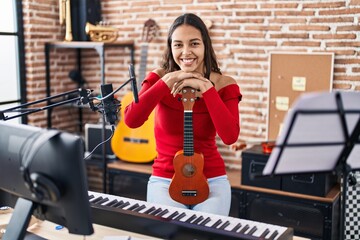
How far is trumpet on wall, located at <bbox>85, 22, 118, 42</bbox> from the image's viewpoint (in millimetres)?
4074

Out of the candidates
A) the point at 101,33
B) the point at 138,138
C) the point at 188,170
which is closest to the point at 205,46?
the point at 188,170

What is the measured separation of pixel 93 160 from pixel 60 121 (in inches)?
24.7

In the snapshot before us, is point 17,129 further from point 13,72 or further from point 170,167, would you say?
point 13,72

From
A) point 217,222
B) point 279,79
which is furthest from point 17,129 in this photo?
point 279,79

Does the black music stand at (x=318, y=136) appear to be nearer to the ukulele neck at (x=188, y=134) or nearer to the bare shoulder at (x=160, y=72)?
the ukulele neck at (x=188, y=134)

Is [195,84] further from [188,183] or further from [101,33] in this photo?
[101,33]

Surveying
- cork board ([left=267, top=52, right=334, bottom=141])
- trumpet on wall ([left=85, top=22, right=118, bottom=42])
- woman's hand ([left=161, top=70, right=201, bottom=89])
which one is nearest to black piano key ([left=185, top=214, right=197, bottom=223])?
woman's hand ([left=161, top=70, right=201, bottom=89])

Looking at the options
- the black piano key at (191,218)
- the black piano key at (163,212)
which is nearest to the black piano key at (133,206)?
the black piano key at (163,212)

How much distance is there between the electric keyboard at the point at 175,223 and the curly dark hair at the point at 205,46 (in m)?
0.73

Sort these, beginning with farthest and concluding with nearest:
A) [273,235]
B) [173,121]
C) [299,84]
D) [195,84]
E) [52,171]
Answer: [299,84], [173,121], [195,84], [273,235], [52,171]

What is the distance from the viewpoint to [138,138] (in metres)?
3.97

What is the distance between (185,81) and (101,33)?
7.17ft

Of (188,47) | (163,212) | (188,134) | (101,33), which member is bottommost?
(163,212)

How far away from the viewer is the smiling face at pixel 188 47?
2.16 m
